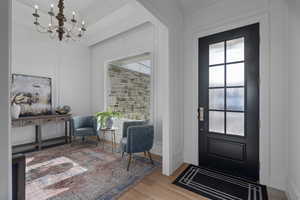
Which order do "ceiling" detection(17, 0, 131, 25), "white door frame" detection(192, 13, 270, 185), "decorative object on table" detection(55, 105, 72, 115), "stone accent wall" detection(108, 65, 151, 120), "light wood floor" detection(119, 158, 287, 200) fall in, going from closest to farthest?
"light wood floor" detection(119, 158, 287, 200) < "white door frame" detection(192, 13, 270, 185) < "ceiling" detection(17, 0, 131, 25) < "stone accent wall" detection(108, 65, 151, 120) < "decorative object on table" detection(55, 105, 72, 115)

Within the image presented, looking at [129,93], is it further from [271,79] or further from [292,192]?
[292,192]

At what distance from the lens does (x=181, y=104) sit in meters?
2.52

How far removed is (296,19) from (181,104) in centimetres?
178

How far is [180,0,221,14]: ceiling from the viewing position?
225 cm

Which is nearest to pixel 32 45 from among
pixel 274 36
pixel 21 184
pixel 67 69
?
pixel 67 69

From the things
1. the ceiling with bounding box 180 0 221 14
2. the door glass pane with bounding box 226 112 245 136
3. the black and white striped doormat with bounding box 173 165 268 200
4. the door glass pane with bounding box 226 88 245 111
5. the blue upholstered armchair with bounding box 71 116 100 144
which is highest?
the ceiling with bounding box 180 0 221 14

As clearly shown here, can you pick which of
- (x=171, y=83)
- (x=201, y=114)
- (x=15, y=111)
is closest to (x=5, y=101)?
(x=171, y=83)

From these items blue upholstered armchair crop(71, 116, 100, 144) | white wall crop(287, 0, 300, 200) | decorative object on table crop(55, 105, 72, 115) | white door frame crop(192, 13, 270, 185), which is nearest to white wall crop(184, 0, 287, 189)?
white door frame crop(192, 13, 270, 185)

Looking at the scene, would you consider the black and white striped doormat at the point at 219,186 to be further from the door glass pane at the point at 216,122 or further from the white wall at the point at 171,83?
the door glass pane at the point at 216,122

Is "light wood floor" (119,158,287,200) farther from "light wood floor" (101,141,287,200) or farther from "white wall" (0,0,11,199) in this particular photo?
"white wall" (0,0,11,199)

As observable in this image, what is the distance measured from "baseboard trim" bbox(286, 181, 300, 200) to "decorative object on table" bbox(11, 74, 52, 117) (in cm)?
504

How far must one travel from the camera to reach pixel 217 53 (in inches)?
88.6

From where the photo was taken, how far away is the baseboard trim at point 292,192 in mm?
1411

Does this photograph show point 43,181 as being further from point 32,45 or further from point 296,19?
point 296,19
